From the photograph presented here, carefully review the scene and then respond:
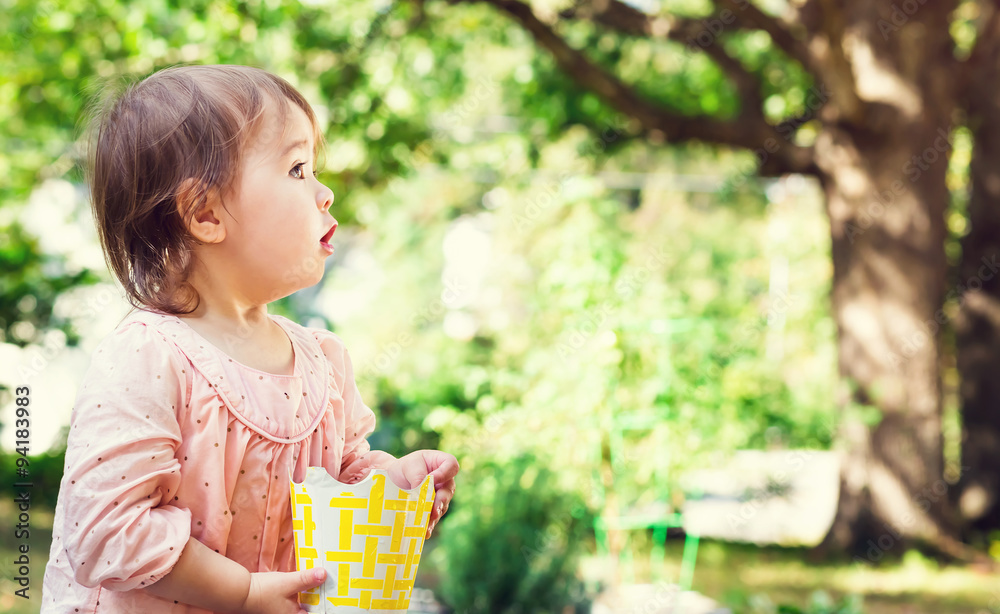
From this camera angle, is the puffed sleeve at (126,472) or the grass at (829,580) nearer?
the puffed sleeve at (126,472)

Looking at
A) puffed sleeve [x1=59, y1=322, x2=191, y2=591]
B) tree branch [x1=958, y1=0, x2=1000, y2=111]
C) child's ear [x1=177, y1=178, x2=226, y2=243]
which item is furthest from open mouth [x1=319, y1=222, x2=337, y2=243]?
tree branch [x1=958, y1=0, x2=1000, y2=111]

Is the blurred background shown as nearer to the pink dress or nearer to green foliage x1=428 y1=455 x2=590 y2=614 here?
green foliage x1=428 y1=455 x2=590 y2=614

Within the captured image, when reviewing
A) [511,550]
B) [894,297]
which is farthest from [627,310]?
[894,297]

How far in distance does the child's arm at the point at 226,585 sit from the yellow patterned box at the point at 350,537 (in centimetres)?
2

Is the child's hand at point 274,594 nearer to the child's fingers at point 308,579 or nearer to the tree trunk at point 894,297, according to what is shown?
the child's fingers at point 308,579

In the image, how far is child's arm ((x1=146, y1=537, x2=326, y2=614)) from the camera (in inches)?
40.4

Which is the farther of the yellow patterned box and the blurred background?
the blurred background

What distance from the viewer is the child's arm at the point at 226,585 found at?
3.37 feet

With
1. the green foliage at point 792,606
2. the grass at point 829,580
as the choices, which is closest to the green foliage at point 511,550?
the green foliage at point 792,606

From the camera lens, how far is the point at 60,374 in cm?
553

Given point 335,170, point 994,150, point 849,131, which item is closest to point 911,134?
point 849,131

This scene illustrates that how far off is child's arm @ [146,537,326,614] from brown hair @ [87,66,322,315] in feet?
1.06

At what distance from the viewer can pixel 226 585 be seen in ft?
3.41

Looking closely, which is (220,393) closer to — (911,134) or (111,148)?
(111,148)
